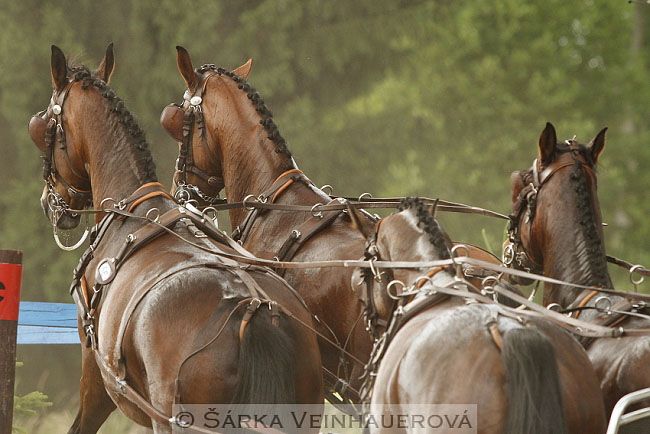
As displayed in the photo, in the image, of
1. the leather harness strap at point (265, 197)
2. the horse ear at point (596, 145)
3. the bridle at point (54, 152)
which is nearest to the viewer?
the horse ear at point (596, 145)

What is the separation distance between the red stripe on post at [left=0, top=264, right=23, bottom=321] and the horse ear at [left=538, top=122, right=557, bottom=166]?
237cm

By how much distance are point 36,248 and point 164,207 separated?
582 cm

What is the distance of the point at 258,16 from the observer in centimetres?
980

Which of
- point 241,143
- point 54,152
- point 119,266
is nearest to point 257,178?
point 241,143

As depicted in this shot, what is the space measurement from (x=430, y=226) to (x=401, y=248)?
0.13m

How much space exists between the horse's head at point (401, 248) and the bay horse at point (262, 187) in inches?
22.4

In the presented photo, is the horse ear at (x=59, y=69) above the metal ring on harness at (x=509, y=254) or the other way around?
above

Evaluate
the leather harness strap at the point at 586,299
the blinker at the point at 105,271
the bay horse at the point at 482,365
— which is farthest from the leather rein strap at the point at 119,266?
the leather harness strap at the point at 586,299

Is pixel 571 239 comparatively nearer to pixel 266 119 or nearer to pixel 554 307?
pixel 554 307

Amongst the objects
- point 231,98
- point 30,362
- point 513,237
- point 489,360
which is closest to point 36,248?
point 30,362

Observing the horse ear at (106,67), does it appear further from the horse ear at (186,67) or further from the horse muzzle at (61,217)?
the horse muzzle at (61,217)

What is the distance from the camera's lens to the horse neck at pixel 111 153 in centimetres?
358

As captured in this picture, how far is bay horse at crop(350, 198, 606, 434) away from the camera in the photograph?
2.07 meters

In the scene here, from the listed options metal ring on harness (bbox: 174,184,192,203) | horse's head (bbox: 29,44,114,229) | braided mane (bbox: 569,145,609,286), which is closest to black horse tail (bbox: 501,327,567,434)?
braided mane (bbox: 569,145,609,286)
